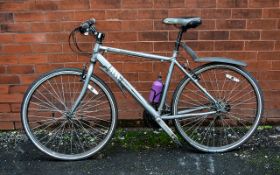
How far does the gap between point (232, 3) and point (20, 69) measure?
2315 millimetres

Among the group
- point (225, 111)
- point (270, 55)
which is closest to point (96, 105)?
point (225, 111)

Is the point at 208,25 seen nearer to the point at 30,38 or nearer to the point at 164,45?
the point at 164,45

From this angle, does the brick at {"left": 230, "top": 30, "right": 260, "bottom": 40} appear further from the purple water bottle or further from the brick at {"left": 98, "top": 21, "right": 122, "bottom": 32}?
the brick at {"left": 98, "top": 21, "right": 122, "bottom": 32}

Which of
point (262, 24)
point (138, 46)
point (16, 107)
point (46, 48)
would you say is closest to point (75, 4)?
point (46, 48)

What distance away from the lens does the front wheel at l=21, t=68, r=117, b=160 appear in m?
4.12

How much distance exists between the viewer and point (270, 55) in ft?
14.4

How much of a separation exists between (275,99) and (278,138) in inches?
17.3

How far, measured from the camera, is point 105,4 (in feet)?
13.8

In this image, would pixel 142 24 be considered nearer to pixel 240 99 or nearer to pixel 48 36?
pixel 48 36

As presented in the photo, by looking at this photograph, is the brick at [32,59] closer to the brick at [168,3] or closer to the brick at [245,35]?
the brick at [168,3]

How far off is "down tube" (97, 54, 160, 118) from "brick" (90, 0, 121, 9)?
2.08 feet

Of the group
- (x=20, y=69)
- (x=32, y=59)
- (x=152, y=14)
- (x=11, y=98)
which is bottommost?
(x=11, y=98)

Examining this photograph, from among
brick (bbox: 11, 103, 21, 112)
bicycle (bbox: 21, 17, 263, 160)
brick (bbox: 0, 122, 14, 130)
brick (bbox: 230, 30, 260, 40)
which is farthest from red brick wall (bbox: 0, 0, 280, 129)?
brick (bbox: 0, 122, 14, 130)

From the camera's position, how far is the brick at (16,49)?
4359 mm
